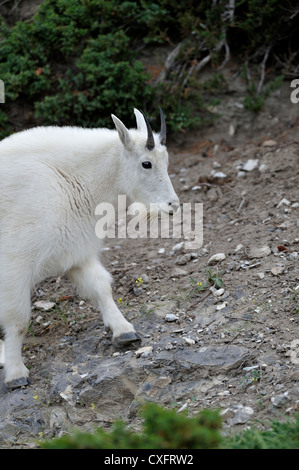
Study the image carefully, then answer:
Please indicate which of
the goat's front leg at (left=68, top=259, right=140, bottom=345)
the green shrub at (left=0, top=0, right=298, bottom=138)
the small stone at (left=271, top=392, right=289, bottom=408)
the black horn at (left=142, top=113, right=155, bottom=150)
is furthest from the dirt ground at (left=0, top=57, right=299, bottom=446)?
the black horn at (left=142, top=113, right=155, bottom=150)

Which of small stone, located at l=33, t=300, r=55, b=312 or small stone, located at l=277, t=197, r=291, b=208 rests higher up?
small stone, located at l=277, t=197, r=291, b=208

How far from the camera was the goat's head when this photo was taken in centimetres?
535

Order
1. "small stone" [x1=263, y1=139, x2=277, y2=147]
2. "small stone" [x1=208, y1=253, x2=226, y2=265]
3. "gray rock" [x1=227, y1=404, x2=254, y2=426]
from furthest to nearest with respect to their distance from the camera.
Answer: "small stone" [x1=263, y1=139, x2=277, y2=147]
"small stone" [x1=208, y1=253, x2=226, y2=265]
"gray rock" [x1=227, y1=404, x2=254, y2=426]

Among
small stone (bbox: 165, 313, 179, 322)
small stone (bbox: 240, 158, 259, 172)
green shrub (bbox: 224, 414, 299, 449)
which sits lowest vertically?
small stone (bbox: 165, 313, 179, 322)

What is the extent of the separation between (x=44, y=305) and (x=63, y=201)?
1.47 m

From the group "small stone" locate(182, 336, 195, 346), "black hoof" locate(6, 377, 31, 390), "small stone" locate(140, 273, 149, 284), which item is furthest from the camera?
"small stone" locate(140, 273, 149, 284)

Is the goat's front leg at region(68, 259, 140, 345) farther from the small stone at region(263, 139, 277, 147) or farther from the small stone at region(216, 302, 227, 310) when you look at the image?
the small stone at region(263, 139, 277, 147)

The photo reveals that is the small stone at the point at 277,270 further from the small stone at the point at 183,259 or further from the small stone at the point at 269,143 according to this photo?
the small stone at the point at 269,143

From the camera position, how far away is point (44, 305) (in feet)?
20.0

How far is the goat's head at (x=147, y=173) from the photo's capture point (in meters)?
5.35

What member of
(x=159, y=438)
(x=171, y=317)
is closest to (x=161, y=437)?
(x=159, y=438)

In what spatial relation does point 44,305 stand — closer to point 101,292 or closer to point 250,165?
point 101,292

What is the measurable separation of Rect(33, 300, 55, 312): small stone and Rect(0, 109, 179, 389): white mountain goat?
68 centimetres

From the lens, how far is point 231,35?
9.20 m
